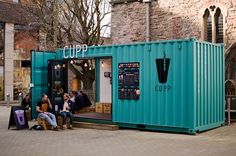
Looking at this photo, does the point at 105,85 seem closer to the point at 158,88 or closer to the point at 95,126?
the point at 95,126

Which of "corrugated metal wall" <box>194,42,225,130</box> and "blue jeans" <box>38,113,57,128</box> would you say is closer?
"corrugated metal wall" <box>194,42,225,130</box>

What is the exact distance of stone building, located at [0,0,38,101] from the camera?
38.1m

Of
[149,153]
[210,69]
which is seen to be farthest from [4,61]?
[149,153]

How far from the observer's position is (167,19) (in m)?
21.3

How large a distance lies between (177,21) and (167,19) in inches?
28.0

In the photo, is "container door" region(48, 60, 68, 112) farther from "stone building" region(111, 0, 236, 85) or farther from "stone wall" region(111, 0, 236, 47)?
"stone wall" region(111, 0, 236, 47)

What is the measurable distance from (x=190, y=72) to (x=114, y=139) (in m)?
3.26

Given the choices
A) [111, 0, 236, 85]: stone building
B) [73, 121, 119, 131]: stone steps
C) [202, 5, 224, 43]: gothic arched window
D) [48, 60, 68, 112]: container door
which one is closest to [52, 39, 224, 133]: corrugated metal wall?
[73, 121, 119, 131]: stone steps

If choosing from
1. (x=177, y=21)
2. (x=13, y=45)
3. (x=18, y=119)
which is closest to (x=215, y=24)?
(x=177, y=21)

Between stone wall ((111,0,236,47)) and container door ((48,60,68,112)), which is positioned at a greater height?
stone wall ((111,0,236,47))

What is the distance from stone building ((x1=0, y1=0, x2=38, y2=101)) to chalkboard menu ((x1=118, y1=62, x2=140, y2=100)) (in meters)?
23.3

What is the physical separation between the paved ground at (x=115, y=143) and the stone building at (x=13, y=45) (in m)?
23.8

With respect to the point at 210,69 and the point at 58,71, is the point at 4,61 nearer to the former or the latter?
the point at 58,71

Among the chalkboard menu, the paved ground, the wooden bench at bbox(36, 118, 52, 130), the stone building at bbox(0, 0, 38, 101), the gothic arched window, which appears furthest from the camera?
the stone building at bbox(0, 0, 38, 101)
